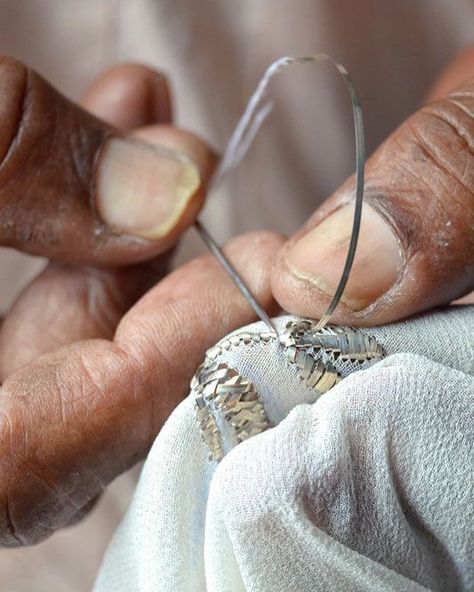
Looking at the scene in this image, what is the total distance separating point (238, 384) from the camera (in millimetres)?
463

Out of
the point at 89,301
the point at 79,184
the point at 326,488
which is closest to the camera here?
the point at 326,488

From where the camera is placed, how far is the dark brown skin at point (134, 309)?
1.68ft

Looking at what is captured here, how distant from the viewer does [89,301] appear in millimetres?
733

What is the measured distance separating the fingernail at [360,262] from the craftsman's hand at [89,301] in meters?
0.09

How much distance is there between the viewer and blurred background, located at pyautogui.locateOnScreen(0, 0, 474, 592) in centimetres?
84

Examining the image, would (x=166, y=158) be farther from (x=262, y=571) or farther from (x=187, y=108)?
(x=262, y=571)

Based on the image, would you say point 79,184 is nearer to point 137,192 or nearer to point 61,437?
point 137,192

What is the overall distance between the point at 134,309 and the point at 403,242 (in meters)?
0.22

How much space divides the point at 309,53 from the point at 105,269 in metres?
0.35

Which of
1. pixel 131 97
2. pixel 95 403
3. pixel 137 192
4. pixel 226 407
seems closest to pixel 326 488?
pixel 226 407

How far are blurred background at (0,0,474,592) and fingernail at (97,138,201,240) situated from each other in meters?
0.25

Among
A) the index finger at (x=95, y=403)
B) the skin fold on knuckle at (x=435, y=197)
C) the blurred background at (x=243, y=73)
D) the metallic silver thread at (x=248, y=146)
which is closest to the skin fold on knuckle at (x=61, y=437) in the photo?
the index finger at (x=95, y=403)

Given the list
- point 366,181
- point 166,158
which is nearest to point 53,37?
point 166,158

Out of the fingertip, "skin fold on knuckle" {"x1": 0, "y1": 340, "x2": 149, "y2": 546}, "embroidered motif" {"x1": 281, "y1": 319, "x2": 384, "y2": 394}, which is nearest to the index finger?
"skin fold on knuckle" {"x1": 0, "y1": 340, "x2": 149, "y2": 546}
